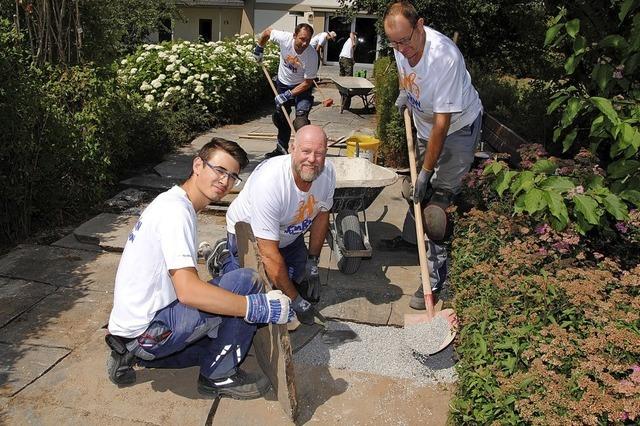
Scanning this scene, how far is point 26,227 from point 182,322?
10.7ft

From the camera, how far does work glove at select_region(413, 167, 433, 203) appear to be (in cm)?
467

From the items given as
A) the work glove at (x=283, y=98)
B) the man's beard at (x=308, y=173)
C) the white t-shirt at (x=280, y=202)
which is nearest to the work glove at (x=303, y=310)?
the white t-shirt at (x=280, y=202)

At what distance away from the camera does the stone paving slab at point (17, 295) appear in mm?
4270

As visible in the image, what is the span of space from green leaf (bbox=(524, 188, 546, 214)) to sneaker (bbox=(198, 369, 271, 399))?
180cm

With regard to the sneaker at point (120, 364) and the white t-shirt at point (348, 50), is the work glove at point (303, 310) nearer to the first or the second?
the sneaker at point (120, 364)

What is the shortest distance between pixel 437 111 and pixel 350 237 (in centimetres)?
125

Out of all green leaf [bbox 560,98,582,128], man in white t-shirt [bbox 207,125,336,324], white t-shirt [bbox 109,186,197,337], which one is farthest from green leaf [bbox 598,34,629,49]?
white t-shirt [bbox 109,186,197,337]

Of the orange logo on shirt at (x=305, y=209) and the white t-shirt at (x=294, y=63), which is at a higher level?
the white t-shirt at (x=294, y=63)

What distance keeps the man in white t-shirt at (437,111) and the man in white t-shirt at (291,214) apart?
858 millimetres

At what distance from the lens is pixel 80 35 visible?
20.9ft

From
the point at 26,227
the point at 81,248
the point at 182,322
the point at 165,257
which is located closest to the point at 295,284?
the point at 182,322

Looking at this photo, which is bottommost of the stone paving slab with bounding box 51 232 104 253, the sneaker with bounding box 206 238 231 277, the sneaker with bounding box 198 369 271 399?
the stone paving slab with bounding box 51 232 104 253

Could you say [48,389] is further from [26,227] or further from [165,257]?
[26,227]

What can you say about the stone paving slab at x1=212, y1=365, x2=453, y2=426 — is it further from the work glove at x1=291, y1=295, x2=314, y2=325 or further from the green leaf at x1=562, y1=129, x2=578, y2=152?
the green leaf at x1=562, y1=129, x2=578, y2=152
